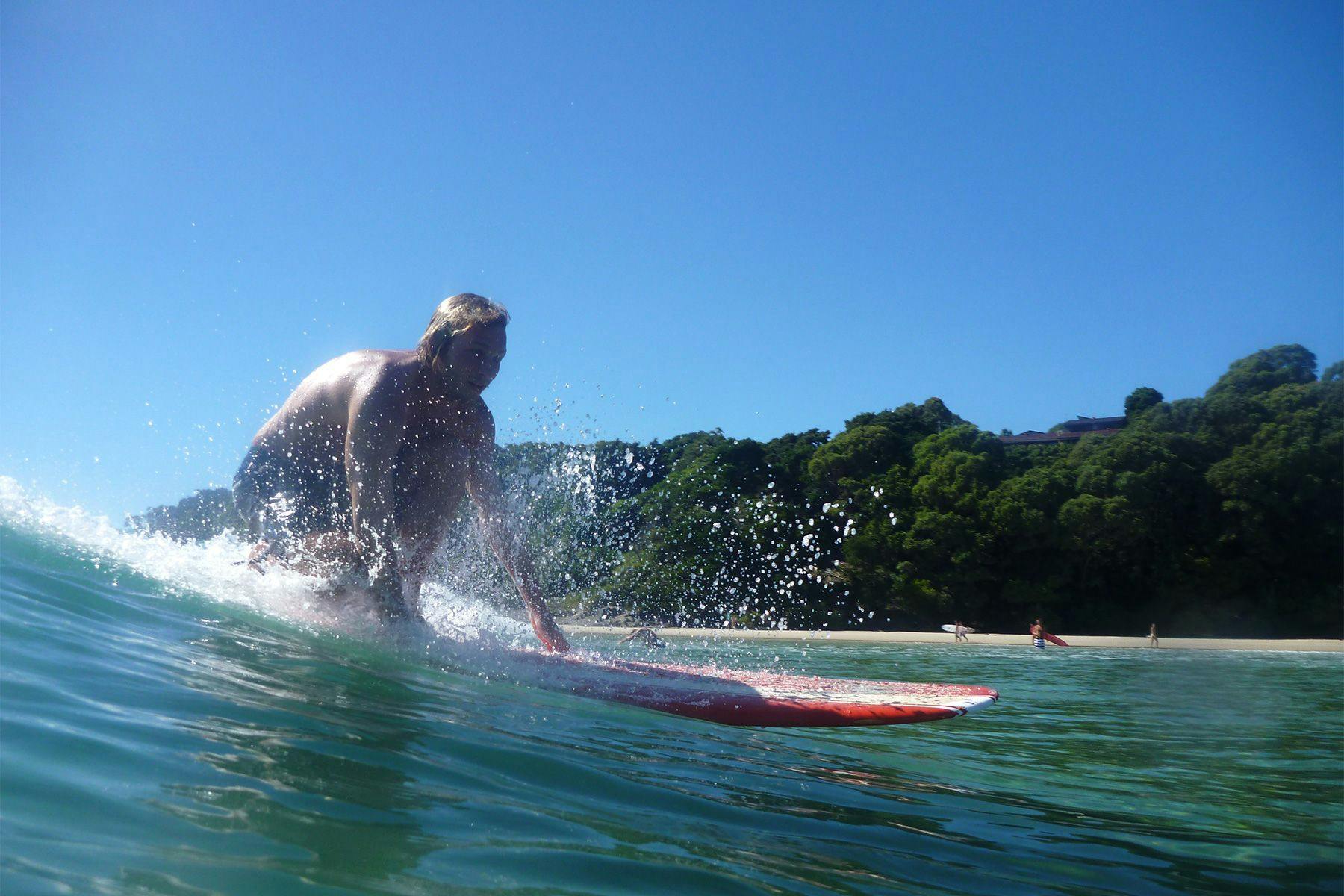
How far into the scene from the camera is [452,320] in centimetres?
456

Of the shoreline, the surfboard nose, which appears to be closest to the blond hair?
the surfboard nose

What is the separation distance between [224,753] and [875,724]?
316 centimetres

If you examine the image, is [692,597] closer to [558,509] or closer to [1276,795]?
[558,509]

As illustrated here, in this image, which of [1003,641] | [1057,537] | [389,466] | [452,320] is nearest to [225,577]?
[389,466]

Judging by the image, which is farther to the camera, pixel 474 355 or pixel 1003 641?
pixel 1003 641

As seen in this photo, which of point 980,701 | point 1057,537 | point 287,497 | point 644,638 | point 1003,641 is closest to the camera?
point 980,701

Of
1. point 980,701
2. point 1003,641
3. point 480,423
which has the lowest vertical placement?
point 1003,641

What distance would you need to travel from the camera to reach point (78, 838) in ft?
4.95

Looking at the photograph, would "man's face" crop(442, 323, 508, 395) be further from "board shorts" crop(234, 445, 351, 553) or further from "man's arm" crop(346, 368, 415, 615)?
"board shorts" crop(234, 445, 351, 553)

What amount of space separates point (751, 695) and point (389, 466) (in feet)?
6.78

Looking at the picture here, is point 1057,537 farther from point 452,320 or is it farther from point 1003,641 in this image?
point 452,320

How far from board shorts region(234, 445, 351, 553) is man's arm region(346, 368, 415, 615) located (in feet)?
1.43

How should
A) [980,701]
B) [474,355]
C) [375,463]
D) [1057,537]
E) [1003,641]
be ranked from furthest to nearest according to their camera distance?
[1057,537], [1003,641], [980,701], [474,355], [375,463]

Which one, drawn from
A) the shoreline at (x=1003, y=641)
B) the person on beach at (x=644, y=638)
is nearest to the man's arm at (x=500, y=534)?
the person on beach at (x=644, y=638)
